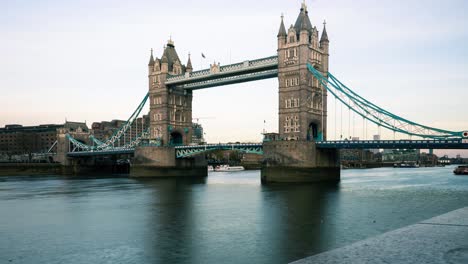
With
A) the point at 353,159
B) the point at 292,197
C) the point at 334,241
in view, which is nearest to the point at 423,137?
the point at 292,197

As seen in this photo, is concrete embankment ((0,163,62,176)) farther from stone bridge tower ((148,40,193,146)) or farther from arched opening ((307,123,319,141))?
arched opening ((307,123,319,141))

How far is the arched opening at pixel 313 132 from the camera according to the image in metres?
55.8

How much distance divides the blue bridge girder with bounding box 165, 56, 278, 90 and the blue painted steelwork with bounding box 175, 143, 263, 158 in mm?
9980

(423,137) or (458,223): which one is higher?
Answer: (423,137)

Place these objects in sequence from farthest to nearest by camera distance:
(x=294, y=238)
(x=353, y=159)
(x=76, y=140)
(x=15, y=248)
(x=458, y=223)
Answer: (x=353, y=159)
(x=76, y=140)
(x=294, y=238)
(x=15, y=248)
(x=458, y=223)

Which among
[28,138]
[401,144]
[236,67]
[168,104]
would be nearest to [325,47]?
[236,67]

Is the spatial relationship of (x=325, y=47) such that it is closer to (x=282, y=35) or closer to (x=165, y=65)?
(x=282, y=35)

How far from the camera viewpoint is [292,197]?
3612cm

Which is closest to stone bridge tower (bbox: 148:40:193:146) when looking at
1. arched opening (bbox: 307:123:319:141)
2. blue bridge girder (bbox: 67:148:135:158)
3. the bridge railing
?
the bridge railing

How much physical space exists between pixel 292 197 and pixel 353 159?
549 feet

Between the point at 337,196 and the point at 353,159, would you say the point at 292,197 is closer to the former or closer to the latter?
the point at 337,196

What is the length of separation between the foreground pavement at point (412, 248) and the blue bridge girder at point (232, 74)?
1784 inches

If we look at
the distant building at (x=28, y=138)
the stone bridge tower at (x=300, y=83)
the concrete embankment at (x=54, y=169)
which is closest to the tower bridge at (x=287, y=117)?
the stone bridge tower at (x=300, y=83)

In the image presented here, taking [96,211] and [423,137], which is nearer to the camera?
[96,211]
